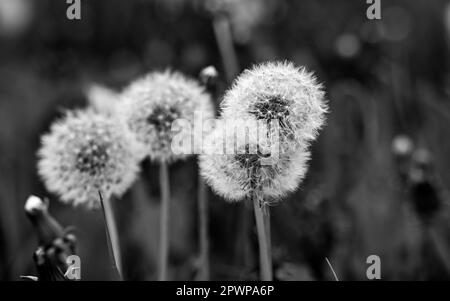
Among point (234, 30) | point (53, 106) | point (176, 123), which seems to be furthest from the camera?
point (234, 30)

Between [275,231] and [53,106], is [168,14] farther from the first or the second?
[275,231]

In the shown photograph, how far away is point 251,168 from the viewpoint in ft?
2.74

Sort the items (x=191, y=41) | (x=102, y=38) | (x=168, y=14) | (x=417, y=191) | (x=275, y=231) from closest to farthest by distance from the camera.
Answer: (x=417, y=191), (x=275, y=231), (x=191, y=41), (x=168, y=14), (x=102, y=38)

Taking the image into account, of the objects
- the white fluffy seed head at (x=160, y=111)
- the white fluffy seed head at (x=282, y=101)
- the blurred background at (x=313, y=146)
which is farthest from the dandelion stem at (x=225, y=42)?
the white fluffy seed head at (x=282, y=101)

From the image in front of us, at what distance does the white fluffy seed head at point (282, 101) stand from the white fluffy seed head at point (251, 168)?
31 mm

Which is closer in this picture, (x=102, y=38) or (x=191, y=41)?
(x=191, y=41)

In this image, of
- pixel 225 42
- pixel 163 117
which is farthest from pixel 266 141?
pixel 225 42

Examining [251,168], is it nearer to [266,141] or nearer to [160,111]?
[266,141]

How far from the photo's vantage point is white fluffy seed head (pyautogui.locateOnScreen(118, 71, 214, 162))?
106 centimetres

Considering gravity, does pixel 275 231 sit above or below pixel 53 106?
below
